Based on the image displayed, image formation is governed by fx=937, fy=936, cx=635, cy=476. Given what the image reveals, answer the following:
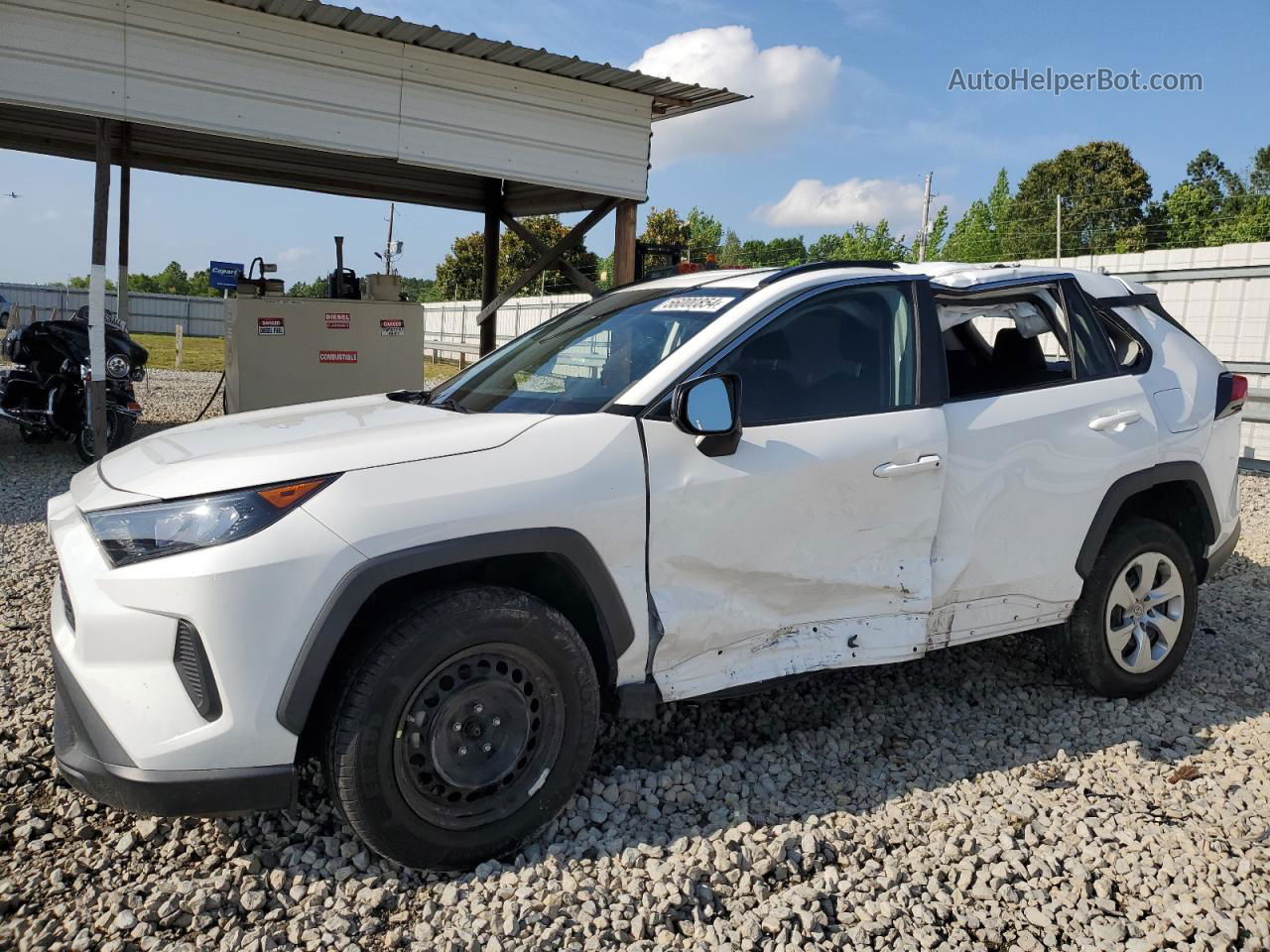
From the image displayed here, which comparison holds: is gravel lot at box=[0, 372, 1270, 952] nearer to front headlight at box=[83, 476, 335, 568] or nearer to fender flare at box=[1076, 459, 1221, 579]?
fender flare at box=[1076, 459, 1221, 579]

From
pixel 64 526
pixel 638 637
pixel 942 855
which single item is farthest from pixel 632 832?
pixel 64 526

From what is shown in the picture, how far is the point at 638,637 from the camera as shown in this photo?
9.37ft

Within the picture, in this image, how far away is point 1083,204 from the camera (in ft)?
153

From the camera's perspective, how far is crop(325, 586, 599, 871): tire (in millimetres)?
2479

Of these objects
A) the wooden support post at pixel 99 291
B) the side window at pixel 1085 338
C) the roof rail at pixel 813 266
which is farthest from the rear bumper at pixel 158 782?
the wooden support post at pixel 99 291

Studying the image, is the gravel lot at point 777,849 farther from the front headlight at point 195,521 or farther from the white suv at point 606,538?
the front headlight at point 195,521

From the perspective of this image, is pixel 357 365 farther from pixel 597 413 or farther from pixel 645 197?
pixel 597 413

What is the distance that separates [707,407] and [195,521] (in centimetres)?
146

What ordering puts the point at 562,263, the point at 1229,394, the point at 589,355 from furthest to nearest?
1. the point at 562,263
2. the point at 1229,394
3. the point at 589,355

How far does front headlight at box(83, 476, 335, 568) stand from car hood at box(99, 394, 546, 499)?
0.11 ft

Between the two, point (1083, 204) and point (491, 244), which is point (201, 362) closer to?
point (491, 244)


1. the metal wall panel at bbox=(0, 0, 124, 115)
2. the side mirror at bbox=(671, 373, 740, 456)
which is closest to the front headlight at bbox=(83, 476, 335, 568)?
the side mirror at bbox=(671, 373, 740, 456)

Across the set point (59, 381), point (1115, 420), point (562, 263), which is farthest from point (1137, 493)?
point (59, 381)

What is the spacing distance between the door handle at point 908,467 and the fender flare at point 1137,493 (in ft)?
3.08
